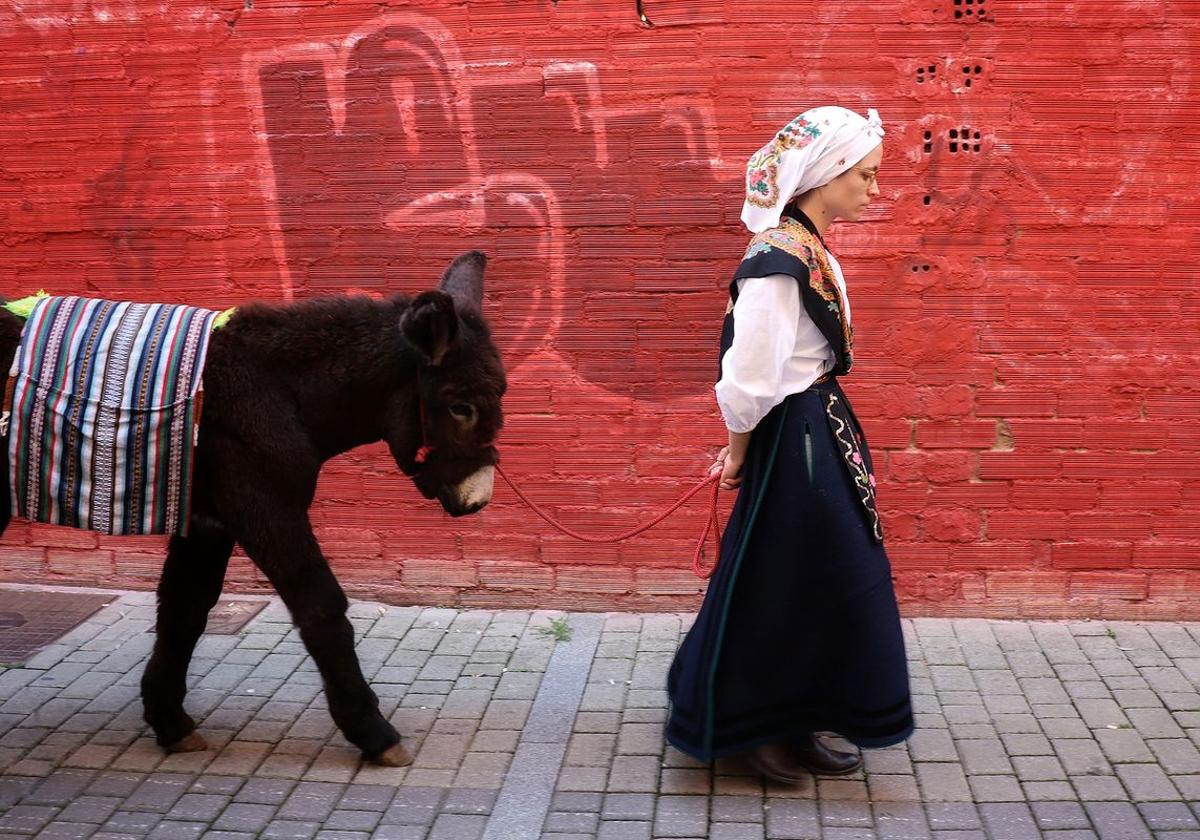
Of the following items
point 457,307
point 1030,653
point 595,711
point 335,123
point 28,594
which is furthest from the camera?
point 28,594

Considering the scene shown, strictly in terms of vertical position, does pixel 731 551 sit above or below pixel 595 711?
above

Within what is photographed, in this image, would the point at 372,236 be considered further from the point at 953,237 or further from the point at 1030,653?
the point at 1030,653

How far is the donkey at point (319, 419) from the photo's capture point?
3.83 metres

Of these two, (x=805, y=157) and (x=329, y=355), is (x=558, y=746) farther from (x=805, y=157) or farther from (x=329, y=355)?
(x=805, y=157)

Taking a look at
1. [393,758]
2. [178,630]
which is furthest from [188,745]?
[393,758]

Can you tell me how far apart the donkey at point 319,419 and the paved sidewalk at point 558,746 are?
1.58 feet

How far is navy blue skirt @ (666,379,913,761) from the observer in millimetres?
3811

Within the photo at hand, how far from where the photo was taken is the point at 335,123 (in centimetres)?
536

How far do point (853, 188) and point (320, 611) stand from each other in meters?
2.12

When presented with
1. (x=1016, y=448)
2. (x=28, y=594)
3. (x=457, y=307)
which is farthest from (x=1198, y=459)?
(x=28, y=594)

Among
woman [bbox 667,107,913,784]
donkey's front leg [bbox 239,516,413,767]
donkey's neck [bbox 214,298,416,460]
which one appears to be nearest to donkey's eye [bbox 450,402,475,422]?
donkey's neck [bbox 214,298,416,460]

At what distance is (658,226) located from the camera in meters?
5.23

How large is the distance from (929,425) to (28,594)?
163 inches

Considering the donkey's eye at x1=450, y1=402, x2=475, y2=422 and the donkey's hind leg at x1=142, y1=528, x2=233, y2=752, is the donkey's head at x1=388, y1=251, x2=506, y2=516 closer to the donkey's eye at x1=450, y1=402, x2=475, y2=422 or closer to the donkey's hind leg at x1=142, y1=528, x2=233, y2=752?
the donkey's eye at x1=450, y1=402, x2=475, y2=422
